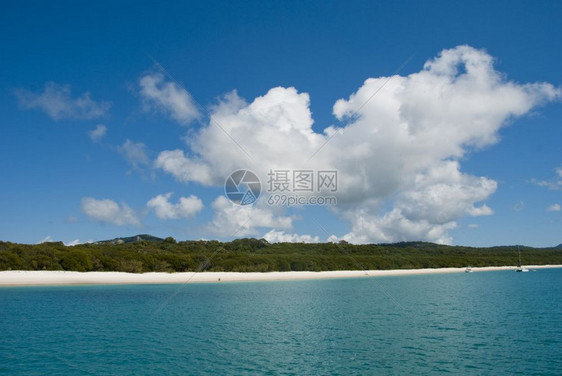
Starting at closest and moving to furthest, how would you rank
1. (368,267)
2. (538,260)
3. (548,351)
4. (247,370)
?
(247,370) < (548,351) < (368,267) < (538,260)

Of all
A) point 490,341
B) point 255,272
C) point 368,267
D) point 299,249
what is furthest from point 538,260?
point 490,341

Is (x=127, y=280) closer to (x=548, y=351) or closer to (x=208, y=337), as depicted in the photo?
(x=208, y=337)

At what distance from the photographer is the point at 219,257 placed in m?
96.6

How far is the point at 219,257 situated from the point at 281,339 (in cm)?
7551

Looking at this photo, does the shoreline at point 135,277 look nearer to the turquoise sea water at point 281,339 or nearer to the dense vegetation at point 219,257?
the dense vegetation at point 219,257

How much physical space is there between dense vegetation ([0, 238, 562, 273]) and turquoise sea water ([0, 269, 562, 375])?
125 ft

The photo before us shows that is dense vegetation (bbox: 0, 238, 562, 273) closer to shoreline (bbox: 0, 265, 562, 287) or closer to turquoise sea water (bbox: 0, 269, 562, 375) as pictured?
shoreline (bbox: 0, 265, 562, 287)

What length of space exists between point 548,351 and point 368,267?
101 m

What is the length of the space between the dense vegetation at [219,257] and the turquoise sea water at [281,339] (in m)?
38.0

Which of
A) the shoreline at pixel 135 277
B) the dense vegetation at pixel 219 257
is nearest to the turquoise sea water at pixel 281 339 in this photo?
the shoreline at pixel 135 277

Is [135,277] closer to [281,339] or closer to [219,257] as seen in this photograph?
[219,257]

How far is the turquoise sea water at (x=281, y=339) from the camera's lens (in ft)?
56.7

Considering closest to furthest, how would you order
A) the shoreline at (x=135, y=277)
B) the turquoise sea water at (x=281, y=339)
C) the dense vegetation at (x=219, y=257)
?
the turquoise sea water at (x=281, y=339)
the shoreline at (x=135, y=277)
the dense vegetation at (x=219, y=257)

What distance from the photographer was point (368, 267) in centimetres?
11856
